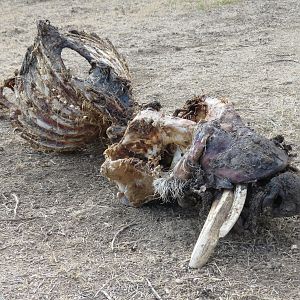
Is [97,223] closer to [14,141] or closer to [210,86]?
[14,141]

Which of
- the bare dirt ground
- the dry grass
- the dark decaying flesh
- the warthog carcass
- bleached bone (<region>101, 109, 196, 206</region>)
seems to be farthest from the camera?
the dry grass

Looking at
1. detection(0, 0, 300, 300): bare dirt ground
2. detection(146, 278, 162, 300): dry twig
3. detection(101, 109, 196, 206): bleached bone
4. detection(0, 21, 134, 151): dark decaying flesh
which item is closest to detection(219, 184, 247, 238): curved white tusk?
detection(0, 0, 300, 300): bare dirt ground

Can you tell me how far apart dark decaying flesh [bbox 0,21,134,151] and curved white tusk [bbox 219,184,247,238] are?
→ 112 cm

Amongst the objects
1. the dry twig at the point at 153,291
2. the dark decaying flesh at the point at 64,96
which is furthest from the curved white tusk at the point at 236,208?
the dark decaying flesh at the point at 64,96

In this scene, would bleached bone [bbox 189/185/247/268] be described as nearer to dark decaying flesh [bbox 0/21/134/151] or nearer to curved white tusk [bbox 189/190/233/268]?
curved white tusk [bbox 189/190/233/268]

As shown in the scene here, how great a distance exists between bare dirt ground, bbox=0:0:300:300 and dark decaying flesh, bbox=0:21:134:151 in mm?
235

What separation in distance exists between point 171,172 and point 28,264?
0.84 metres

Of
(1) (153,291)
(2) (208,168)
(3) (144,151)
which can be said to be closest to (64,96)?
(3) (144,151)

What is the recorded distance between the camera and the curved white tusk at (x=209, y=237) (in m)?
3.21

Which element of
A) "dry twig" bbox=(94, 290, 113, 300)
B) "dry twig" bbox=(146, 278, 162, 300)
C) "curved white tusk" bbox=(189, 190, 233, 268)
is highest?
"curved white tusk" bbox=(189, 190, 233, 268)

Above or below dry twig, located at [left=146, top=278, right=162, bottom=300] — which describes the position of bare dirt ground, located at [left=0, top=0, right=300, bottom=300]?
below

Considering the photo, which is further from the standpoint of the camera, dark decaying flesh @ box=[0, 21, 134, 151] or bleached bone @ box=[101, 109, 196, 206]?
dark decaying flesh @ box=[0, 21, 134, 151]

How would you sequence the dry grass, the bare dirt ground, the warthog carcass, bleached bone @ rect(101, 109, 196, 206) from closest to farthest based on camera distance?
the bare dirt ground
the warthog carcass
bleached bone @ rect(101, 109, 196, 206)
the dry grass

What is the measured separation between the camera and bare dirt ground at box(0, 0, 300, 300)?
3.18 m
